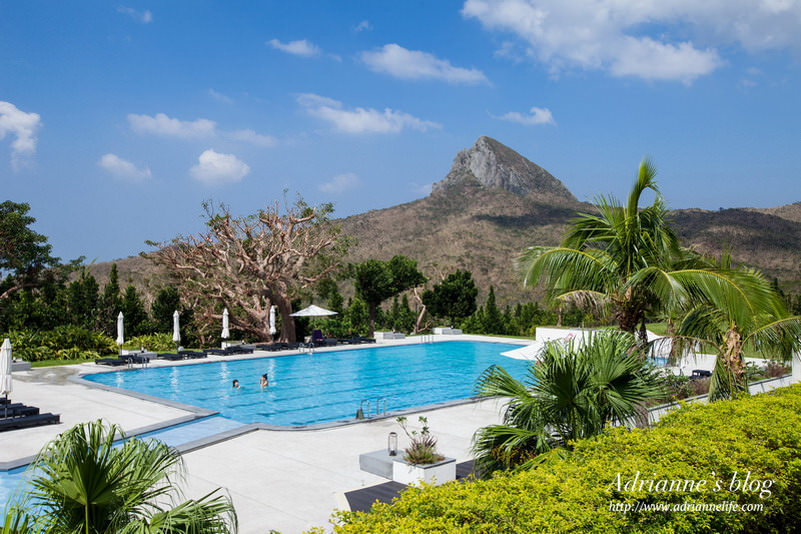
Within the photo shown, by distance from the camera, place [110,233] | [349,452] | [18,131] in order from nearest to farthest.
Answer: [349,452]
[18,131]
[110,233]

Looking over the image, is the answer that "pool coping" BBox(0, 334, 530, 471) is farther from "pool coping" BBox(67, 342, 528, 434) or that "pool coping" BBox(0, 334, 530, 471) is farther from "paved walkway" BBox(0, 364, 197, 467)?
"paved walkway" BBox(0, 364, 197, 467)

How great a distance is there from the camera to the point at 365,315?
112ft

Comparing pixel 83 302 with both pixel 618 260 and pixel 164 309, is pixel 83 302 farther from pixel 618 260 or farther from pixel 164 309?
pixel 618 260

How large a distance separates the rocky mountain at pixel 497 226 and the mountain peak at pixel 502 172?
6.5 inches

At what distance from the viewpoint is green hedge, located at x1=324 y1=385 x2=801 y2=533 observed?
10.7 ft

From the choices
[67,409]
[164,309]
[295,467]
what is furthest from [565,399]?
Result: [164,309]

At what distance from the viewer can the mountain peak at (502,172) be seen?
298 feet

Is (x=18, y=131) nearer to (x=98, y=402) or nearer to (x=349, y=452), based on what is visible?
(x=98, y=402)

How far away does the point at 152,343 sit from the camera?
25516 mm

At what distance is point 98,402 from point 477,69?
1203 inches

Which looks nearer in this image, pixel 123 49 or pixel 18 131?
pixel 123 49

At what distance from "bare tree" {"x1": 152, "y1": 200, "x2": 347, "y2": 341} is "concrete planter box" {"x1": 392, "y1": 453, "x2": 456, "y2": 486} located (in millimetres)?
20086

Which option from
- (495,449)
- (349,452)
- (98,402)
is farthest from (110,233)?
(495,449)

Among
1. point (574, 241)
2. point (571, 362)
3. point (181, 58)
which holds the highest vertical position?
point (181, 58)
